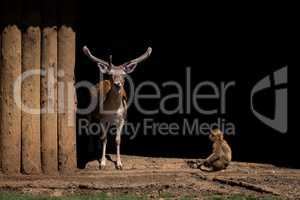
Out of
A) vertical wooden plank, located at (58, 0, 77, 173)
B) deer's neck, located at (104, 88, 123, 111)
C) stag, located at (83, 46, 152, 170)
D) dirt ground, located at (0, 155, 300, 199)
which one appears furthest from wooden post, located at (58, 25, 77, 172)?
deer's neck, located at (104, 88, 123, 111)

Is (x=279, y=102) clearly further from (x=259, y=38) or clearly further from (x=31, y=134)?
(x=31, y=134)

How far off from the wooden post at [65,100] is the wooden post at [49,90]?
9 cm

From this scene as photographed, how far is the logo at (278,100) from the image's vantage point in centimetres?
1570

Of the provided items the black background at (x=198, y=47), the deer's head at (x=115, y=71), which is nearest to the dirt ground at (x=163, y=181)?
the deer's head at (x=115, y=71)

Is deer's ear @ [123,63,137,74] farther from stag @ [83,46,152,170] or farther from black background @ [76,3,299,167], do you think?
black background @ [76,3,299,167]

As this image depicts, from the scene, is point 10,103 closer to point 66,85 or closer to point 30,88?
point 30,88

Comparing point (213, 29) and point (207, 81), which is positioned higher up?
point (213, 29)

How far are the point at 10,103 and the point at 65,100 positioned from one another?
93 cm

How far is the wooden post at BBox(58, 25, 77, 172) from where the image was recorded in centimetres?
1263

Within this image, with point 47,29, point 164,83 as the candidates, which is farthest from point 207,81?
point 47,29

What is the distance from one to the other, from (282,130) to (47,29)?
5.73 m

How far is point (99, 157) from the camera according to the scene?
1405cm

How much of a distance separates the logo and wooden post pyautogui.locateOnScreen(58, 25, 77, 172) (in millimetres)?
4950

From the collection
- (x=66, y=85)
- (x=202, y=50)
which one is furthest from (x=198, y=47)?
(x=66, y=85)
